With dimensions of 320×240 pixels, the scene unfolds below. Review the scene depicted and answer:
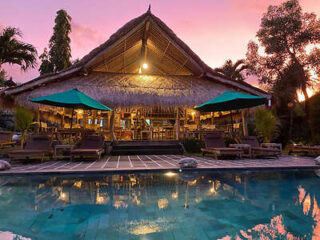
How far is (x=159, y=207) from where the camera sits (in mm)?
3279

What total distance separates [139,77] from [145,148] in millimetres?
4263

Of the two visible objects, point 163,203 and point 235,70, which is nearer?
point 163,203

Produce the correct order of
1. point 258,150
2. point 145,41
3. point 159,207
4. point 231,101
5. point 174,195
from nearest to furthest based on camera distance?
point 159,207
point 174,195
point 258,150
point 231,101
point 145,41

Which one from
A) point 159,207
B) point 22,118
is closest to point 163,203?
point 159,207

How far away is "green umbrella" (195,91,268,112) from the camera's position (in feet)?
25.7

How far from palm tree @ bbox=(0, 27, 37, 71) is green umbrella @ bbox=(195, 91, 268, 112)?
9840 mm

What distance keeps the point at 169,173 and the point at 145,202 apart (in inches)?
72.7

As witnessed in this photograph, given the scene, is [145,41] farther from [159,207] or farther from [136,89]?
[159,207]

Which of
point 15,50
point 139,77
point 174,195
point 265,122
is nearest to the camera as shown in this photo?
point 174,195

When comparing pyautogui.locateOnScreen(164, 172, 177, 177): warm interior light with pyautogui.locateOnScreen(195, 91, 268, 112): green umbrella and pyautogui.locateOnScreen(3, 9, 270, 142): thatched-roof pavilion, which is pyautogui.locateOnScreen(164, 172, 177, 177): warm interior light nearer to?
pyautogui.locateOnScreen(195, 91, 268, 112): green umbrella

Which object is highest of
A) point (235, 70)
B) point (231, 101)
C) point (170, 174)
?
point (235, 70)

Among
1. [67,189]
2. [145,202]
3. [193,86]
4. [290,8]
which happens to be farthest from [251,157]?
[290,8]

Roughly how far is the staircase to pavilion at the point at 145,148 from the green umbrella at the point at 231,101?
252 cm

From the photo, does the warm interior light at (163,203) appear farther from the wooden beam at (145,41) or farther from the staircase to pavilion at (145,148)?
the wooden beam at (145,41)
